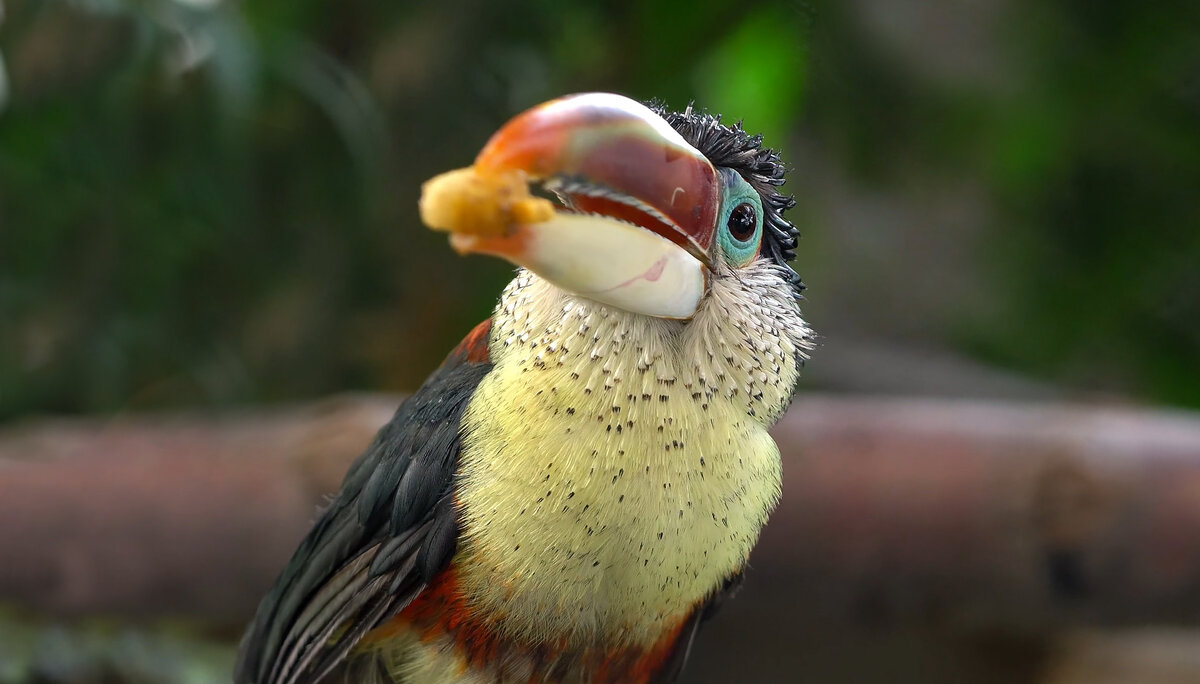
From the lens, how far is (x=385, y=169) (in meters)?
2.10

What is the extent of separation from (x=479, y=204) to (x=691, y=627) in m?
0.36

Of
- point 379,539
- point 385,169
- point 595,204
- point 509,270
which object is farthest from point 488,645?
point 385,169

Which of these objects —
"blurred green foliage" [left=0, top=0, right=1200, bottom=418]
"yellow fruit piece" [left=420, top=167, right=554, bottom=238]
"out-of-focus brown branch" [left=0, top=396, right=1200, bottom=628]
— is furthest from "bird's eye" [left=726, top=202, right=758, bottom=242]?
"blurred green foliage" [left=0, top=0, right=1200, bottom=418]

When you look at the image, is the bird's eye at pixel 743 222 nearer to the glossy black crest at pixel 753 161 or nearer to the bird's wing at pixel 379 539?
the glossy black crest at pixel 753 161

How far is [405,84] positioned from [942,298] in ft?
4.40

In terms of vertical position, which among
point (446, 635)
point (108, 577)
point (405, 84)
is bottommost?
point (108, 577)

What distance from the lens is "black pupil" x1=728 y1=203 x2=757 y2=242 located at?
0.56m

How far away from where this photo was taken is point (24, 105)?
6.09ft

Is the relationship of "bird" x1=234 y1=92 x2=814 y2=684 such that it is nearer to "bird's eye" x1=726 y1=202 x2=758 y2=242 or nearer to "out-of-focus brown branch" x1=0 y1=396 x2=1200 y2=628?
"bird's eye" x1=726 y1=202 x2=758 y2=242

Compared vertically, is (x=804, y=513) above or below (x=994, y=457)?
below

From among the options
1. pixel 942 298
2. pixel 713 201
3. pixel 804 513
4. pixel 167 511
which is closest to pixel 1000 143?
pixel 942 298

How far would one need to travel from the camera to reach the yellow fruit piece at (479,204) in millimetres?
421

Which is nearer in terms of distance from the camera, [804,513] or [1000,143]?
[804,513]

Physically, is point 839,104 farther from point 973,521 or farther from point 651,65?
point 973,521
